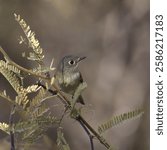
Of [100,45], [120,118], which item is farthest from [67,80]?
[100,45]

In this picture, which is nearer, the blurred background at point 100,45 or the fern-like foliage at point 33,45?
the fern-like foliage at point 33,45

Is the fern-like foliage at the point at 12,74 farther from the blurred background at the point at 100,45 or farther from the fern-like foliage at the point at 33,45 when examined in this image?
the blurred background at the point at 100,45

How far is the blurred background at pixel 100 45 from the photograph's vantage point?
39.2 inches

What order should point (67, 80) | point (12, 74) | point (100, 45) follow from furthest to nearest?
point (100, 45), point (67, 80), point (12, 74)

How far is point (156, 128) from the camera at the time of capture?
0.73 meters

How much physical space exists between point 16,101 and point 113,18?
2.69 ft

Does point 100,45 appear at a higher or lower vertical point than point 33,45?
higher

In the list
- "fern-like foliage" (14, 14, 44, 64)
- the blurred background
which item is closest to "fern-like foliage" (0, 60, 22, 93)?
"fern-like foliage" (14, 14, 44, 64)

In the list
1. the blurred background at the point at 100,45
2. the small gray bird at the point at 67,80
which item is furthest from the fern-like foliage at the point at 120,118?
the blurred background at the point at 100,45

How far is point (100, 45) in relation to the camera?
1156mm

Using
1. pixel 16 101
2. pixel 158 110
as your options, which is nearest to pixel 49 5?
pixel 158 110

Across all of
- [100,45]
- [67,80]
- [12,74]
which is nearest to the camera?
[12,74]

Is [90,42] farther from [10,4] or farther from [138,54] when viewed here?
[10,4]

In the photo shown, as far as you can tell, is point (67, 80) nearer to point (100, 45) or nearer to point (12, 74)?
point (12, 74)
